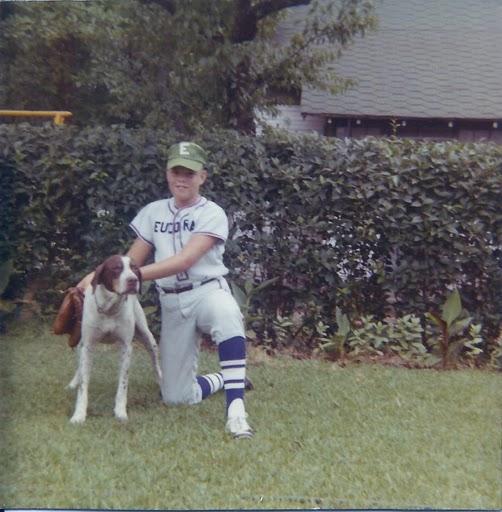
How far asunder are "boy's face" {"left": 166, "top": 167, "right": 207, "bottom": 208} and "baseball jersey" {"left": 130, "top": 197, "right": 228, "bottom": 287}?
4 cm

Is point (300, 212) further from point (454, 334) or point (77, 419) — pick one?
point (77, 419)

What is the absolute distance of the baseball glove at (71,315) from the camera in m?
5.16

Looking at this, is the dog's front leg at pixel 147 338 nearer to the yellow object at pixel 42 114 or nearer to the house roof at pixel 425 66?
the yellow object at pixel 42 114

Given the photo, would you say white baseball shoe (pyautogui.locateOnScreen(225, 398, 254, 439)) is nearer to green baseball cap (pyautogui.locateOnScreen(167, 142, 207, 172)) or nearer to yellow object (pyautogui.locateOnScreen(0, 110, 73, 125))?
green baseball cap (pyautogui.locateOnScreen(167, 142, 207, 172))

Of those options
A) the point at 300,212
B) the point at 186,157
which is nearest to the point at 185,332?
the point at 186,157

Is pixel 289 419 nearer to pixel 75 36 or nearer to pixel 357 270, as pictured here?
pixel 357 270

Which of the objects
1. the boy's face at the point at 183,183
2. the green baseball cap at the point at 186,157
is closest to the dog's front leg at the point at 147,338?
the boy's face at the point at 183,183

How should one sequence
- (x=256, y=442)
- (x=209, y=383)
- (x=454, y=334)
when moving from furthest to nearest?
(x=454, y=334)
(x=209, y=383)
(x=256, y=442)

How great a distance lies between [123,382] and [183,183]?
1038 millimetres

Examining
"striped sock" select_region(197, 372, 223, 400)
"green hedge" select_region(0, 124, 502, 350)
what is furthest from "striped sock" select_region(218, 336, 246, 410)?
"green hedge" select_region(0, 124, 502, 350)

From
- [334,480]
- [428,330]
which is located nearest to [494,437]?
[334,480]

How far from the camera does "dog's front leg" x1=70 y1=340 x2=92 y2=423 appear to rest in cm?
509

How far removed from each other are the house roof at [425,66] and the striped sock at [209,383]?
1.47 metres

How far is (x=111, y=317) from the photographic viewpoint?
5227mm
